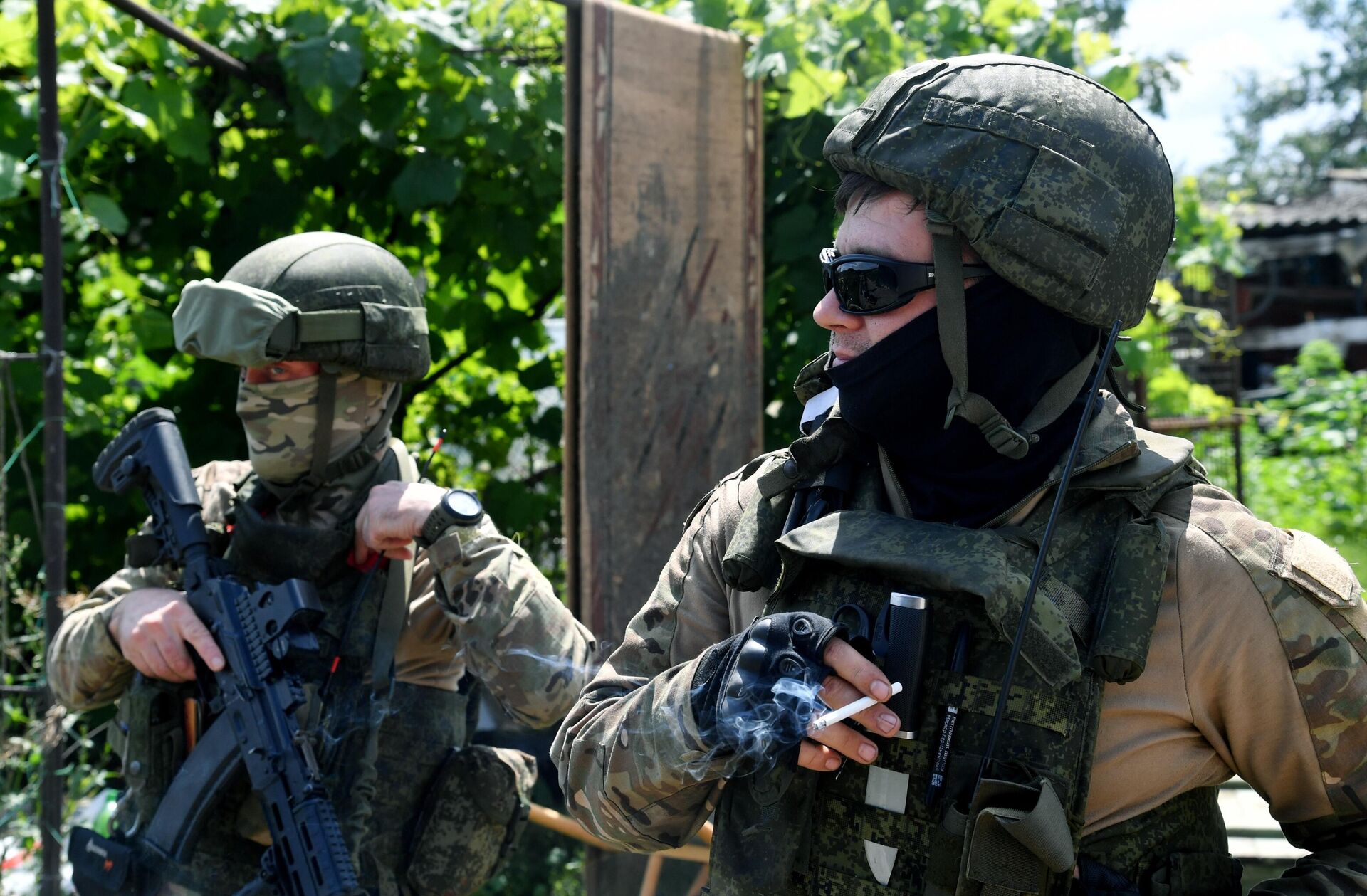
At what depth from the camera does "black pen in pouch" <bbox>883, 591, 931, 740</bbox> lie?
4.66 feet

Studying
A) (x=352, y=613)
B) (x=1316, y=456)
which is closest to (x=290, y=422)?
(x=352, y=613)

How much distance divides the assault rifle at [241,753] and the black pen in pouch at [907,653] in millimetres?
1095

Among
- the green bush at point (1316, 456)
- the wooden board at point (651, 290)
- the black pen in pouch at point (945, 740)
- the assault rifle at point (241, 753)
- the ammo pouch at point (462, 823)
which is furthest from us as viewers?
the green bush at point (1316, 456)

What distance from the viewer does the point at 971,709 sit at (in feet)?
4.73

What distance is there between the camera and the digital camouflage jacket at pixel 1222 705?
1403mm

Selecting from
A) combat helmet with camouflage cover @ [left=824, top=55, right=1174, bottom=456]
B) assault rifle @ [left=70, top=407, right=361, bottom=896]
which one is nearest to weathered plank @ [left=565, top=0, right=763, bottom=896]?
assault rifle @ [left=70, top=407, right=361, bottom=896]

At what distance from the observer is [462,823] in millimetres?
2486

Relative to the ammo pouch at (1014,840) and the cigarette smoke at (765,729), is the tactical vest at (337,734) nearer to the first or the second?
the cigarette smoke at (765,729)

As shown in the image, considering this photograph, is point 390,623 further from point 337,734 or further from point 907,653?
point 907,653

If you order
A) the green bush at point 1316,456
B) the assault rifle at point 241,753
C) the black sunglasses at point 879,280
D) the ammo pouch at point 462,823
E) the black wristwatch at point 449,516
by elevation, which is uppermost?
the black sunglasses at point 879,280

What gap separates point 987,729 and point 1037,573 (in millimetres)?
188

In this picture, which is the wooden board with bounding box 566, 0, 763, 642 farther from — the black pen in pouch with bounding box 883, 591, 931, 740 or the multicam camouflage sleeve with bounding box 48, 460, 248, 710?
the black pen in pouch with bounding box 883, 591, 931, 740

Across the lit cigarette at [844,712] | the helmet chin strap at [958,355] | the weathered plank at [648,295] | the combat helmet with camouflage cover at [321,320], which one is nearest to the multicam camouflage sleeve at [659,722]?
the lit cigarette at [844,712]

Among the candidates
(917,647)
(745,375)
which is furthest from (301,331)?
(917,647)
